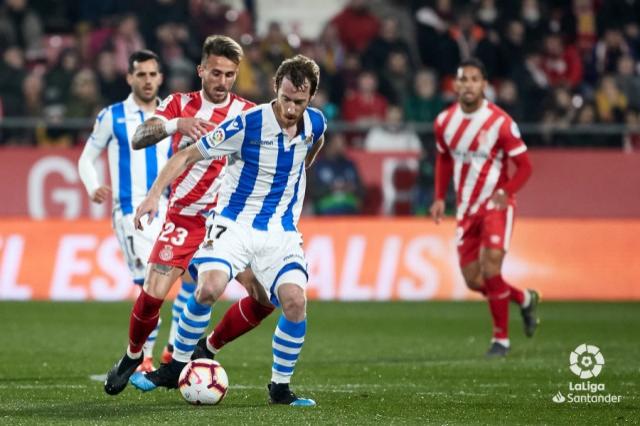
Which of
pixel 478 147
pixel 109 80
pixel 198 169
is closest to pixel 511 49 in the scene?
pixel 109 80

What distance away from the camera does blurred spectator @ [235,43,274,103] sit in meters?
18.6

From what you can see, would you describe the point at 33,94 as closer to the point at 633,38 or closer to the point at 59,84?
the point at 59,84

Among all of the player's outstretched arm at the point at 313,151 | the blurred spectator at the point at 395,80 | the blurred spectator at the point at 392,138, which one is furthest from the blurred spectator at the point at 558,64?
the player's outstretched arm at the point at 313,151

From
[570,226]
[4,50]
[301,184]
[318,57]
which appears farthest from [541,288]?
[301,184]

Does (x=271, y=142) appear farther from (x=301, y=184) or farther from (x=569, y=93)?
(x=569, y=93)

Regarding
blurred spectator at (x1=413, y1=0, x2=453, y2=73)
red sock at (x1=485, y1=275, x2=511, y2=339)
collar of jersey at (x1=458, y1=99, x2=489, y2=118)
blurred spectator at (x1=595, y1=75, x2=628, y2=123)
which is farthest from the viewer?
blurred spectator at (x1=413, y1=0, x2=453, y2=73)

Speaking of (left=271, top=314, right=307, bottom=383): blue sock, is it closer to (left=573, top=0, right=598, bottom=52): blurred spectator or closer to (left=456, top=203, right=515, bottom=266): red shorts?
(left=456, top=203, right=515, bottom=266): red shorts

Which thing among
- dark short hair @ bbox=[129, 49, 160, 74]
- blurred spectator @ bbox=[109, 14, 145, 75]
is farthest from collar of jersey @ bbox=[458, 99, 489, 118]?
blurred spectator @ bbox=[109, 14, 145, 75]

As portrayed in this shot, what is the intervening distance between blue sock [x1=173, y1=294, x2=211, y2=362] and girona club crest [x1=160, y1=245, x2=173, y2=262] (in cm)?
44

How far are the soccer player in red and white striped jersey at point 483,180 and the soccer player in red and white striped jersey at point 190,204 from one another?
3.17 meters

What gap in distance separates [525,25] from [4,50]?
780 centimetres

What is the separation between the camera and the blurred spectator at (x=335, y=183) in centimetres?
1775

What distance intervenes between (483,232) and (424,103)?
23.2 feet

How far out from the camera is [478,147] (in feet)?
39.0
